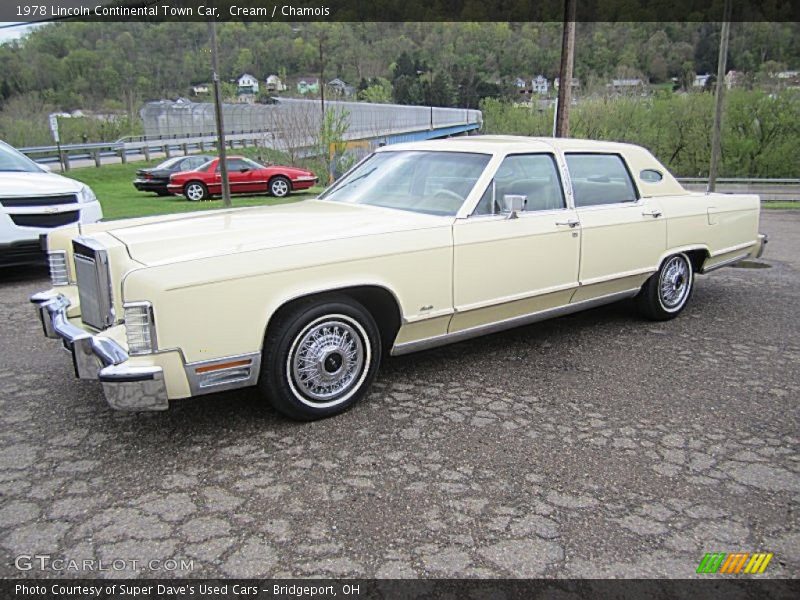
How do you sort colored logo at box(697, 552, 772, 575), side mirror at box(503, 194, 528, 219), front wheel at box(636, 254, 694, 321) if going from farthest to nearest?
front wheel at box(636, 254, 694, 321) < side mirror at box(503, 194, 528, 219) < colored logo at box(697, 552, 772, 575)

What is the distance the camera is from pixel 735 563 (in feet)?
8.30

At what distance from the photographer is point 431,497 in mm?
2953

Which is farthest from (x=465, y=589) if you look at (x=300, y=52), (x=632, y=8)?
(x=300, y=52)

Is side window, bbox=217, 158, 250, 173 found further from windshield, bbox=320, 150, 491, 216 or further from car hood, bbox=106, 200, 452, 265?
car hood, bbox=106, 200, 452, 265

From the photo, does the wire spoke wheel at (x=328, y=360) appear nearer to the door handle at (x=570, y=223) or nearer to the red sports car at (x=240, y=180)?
the door handle at (x=570, y=223)

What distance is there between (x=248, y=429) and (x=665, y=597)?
2.29 metres

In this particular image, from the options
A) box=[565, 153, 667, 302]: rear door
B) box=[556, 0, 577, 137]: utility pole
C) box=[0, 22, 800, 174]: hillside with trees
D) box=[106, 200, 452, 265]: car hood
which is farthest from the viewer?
box=[0, 22, 800, 174]: hillside with trees

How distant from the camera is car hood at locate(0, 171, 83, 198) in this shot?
23.8ft

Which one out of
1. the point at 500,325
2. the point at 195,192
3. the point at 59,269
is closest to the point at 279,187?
the point at 195,192

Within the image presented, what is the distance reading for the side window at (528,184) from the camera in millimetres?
4477

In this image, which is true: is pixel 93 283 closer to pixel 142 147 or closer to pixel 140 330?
pixel 140 330

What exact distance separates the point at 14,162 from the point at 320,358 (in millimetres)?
6605

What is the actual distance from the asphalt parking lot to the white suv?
273 cm

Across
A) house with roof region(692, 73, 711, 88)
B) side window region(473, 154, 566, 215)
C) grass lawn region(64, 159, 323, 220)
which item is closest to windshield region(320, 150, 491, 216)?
side window region(473, 154, 566, 215)
